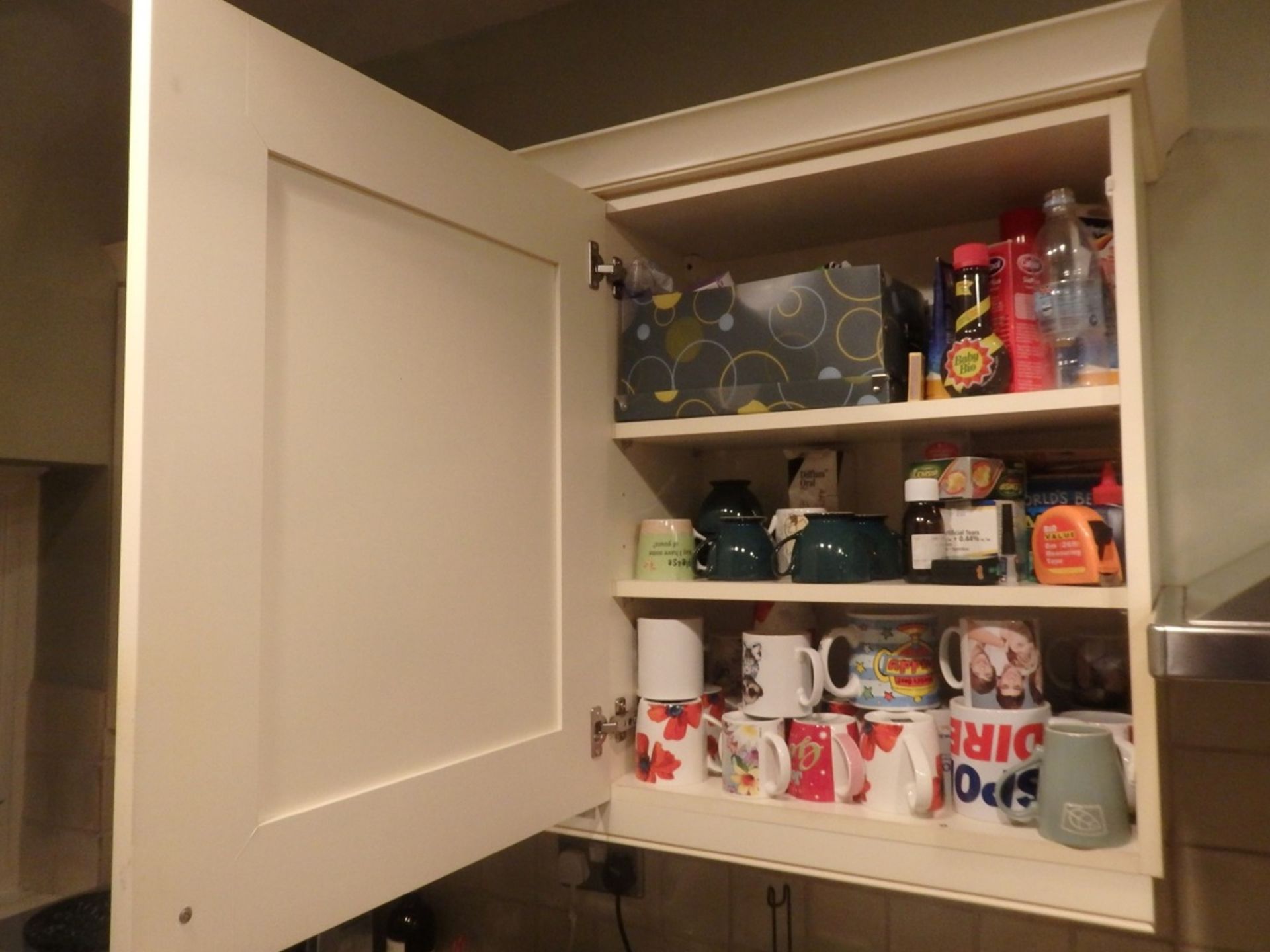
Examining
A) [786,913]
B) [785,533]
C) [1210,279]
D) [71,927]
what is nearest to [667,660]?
[785,533]

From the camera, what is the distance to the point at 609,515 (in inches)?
40.6

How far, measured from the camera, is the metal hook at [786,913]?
116 centimetres

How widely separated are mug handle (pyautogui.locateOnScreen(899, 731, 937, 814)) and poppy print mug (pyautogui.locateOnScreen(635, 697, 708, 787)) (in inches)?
9.6

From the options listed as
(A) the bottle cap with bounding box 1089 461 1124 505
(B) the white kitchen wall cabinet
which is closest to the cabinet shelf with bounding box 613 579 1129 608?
(B) the white kitchen wall cabinet

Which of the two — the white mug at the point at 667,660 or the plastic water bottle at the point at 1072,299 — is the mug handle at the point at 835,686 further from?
the plastic water bottle at the point at 1072,299

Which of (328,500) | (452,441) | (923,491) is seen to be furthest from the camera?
(923,491)

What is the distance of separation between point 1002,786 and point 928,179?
620 millimetres

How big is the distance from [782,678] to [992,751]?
0.22 metres

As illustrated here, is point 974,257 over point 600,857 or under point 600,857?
over

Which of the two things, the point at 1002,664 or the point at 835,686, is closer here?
the point at 1002,664

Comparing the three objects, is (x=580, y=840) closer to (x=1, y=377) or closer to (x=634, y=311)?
(x=634, y=311)

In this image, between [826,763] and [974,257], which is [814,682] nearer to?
[826,763]

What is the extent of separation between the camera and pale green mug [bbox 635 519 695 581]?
1.04 meters

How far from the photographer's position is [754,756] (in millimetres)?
964
